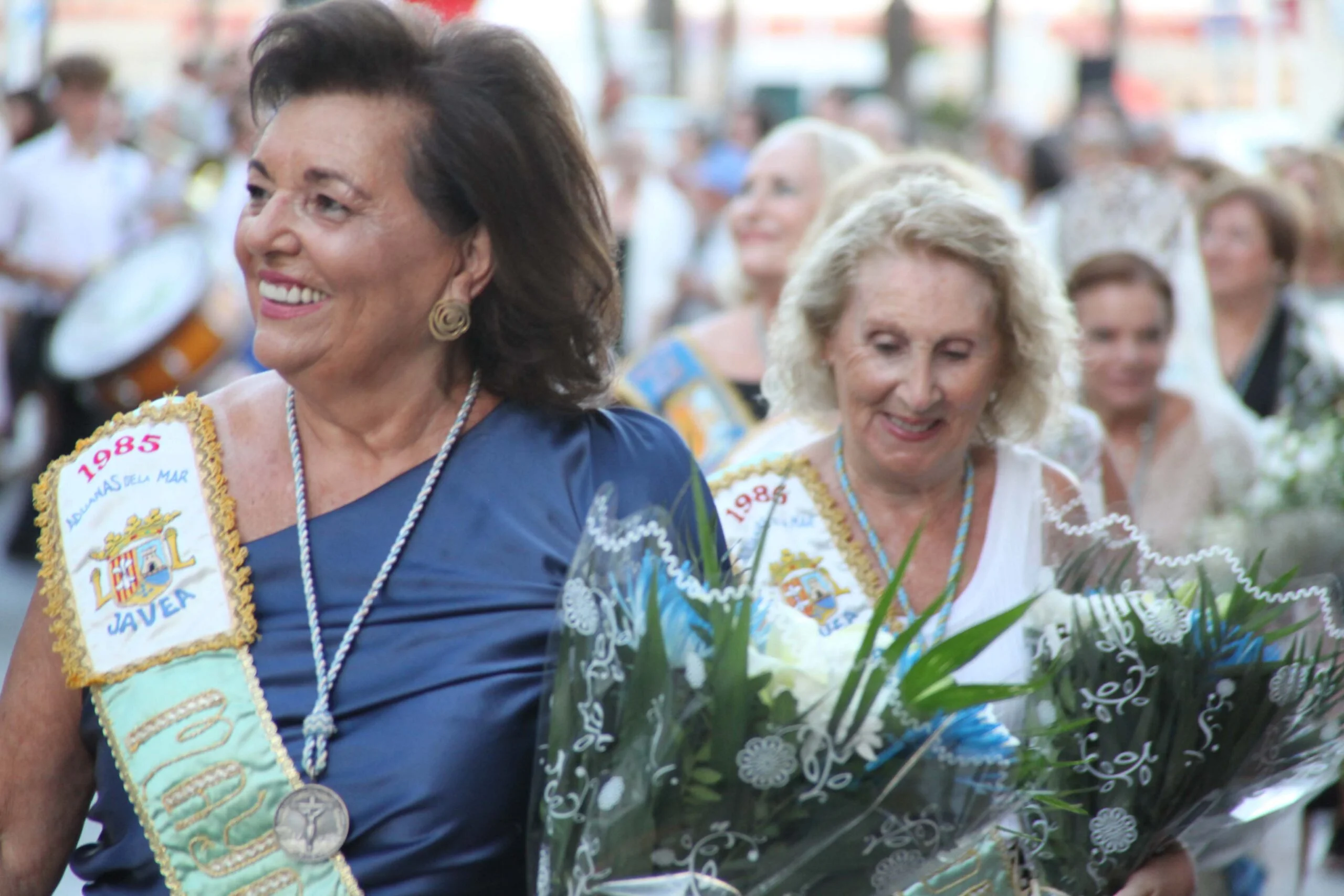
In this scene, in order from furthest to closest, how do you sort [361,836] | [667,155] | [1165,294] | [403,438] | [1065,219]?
[667,155], [1065,219], [1165,294], [403,438], [361,836]

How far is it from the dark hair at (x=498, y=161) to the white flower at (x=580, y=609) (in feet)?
2.27

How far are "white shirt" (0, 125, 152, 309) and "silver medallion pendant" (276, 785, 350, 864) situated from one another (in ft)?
25.0

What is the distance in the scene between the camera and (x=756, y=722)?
1.88 metres

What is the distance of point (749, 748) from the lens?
188 centimetres

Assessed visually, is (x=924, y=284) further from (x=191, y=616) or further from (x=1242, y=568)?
(x=191, y=616)

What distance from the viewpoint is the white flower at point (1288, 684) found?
233 cm

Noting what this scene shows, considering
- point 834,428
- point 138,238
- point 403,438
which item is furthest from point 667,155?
point 403,438

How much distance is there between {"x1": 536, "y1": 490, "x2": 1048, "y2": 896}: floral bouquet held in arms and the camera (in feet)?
6.14

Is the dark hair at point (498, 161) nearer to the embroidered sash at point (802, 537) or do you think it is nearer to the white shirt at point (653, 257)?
the embroidered sash at point (802, 537)

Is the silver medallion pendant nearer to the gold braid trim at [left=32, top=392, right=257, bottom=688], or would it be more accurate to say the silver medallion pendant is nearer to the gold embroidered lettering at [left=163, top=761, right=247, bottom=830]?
the gold embroidered lettering at [left=163, top=761, right=247, bottom=830]

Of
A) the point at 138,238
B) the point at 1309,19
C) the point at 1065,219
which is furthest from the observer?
the point at 1309,19

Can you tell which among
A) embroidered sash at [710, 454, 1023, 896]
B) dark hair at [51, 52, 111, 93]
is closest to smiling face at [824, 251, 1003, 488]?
embroidered sash at [710, 454, 1023, 896]

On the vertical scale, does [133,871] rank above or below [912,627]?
below

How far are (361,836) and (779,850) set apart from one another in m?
0.64
